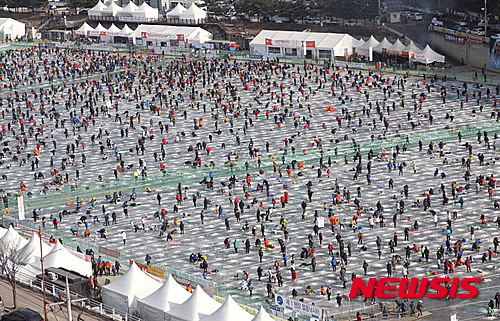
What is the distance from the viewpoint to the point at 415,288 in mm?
48844

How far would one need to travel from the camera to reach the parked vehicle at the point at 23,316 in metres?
42.3

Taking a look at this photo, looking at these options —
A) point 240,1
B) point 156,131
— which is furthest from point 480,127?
point 240,1

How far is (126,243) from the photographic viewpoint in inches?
2312

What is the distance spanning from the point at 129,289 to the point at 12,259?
5992mm

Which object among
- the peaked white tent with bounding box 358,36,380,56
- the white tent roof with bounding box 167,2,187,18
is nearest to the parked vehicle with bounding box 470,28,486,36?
the peaked white tent with bounding box 358,36,380,56

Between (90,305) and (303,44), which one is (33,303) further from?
(303,44)

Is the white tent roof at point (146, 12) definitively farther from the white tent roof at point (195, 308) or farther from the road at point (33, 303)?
the white tent roof at point (195, 308)

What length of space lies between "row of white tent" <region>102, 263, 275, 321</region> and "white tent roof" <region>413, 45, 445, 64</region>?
51.1 metres

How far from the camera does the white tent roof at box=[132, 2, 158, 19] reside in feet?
411

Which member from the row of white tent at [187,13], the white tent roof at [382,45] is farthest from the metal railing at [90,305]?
the row of white tent at [187,13]

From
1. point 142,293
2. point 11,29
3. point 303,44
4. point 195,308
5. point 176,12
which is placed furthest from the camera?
point 11,29

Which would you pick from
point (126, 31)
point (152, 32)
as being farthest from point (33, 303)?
point (126, 31)

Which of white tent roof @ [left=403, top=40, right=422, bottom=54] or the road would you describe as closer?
the road

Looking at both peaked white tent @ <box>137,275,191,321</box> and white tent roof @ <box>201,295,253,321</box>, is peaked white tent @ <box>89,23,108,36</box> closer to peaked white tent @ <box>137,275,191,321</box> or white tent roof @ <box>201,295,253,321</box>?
peaked white tent @ <box>137,275,191,321</box>
